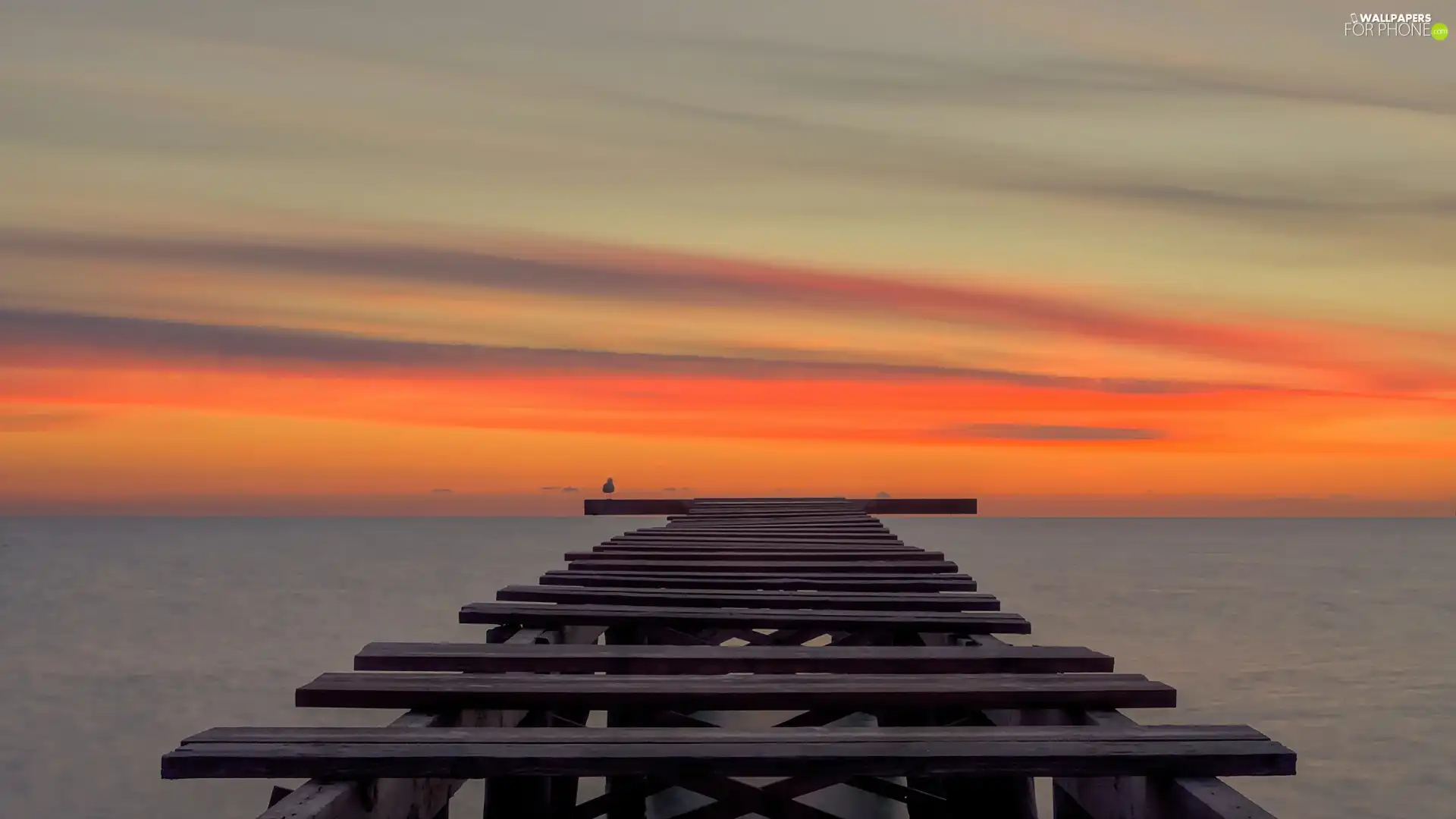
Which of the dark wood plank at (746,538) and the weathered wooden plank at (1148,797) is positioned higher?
the dark wood plank at (746,538)

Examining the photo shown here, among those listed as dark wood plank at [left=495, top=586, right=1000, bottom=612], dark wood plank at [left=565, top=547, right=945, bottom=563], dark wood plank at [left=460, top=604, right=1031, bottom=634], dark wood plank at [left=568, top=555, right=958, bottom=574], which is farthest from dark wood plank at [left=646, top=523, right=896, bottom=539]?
dark wood plank at [left=460, top=604, right=1031, bottom=634]

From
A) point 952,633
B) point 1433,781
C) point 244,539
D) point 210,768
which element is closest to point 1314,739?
point 1433,781

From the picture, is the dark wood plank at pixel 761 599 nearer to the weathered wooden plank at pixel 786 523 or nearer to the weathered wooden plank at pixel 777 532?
the weathered wooden plank at pixel 777 532

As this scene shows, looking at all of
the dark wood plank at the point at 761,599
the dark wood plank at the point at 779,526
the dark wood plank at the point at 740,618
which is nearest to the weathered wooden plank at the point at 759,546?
the dark wood plank at the point at 779,526

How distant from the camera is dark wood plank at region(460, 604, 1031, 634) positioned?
6875 millimetres

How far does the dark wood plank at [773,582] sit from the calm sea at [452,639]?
34.7 feet

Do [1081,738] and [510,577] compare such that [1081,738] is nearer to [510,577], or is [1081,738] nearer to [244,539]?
[510,577]

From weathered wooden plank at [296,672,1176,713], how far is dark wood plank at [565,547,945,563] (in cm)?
628

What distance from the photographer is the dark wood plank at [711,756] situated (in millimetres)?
3459

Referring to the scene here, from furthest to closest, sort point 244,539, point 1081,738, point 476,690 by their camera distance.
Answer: point 244,539
point 476,690
point 1081,738

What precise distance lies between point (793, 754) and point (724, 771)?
0.21 m

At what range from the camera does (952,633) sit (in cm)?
696

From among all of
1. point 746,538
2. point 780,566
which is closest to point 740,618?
point 780,566

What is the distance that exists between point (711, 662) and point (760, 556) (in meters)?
6.15
